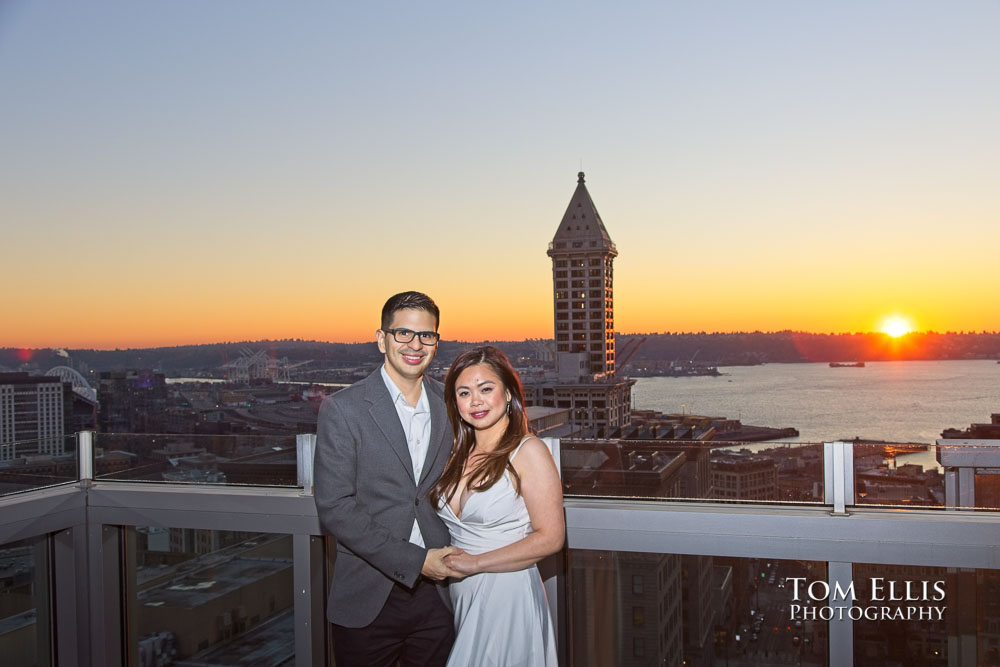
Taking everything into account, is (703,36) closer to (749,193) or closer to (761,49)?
(761,49)

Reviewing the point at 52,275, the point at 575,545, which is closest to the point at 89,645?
the point at 575,545

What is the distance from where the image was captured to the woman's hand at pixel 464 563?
5.36 feet

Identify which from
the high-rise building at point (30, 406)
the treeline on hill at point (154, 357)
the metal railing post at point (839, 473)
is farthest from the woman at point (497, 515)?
the treeline on hill at point (154, 357)

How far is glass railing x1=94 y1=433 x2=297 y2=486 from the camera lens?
244 centimetres

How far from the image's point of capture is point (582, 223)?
3145 inches

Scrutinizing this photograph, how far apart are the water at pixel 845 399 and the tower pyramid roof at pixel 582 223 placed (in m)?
17.4

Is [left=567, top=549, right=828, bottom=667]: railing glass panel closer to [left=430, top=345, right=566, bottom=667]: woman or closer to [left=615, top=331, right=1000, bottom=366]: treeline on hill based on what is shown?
[left=430, top=345, right=566, bottom=667]: woman

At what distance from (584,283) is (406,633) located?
79479mm

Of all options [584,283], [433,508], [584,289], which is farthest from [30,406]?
[584,289]

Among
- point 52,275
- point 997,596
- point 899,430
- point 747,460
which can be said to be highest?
point 52,275

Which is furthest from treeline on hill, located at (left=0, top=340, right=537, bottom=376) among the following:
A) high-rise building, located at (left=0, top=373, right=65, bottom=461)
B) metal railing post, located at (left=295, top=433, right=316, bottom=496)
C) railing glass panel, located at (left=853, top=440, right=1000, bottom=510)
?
railing glass panel, located at (left=853, top=440, right=1000, bottom=510)

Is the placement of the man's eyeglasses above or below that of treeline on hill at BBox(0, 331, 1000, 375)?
above

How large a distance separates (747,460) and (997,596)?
2.40 ft

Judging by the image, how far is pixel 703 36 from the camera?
3145 centimetres
